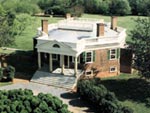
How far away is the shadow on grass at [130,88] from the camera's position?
123 ft

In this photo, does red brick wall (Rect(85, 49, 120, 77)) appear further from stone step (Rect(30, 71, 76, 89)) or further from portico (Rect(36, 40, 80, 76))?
stone step (Rect(30, 71, 76, 89))

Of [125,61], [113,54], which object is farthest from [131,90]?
[125,61]

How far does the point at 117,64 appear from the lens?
4447cm

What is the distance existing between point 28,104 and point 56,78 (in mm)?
11340

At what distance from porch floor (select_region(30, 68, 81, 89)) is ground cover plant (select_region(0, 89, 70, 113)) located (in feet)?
28.2

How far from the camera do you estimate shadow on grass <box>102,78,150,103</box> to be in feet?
123

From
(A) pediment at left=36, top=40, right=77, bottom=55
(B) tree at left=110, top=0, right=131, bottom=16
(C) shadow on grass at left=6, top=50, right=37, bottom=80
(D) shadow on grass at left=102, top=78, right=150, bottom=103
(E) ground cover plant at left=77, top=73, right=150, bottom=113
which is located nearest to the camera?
(E) ground cover plant at left=77, top=73, right=150, bottom=113

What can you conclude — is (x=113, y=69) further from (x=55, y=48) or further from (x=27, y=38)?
(x=27, y=38)

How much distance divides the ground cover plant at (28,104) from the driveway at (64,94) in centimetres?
397

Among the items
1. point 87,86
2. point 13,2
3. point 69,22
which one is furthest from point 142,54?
point 13,2

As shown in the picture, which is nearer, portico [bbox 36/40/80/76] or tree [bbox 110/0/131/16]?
portico [bbox 36/40/80/76]

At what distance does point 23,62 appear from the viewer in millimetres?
48000

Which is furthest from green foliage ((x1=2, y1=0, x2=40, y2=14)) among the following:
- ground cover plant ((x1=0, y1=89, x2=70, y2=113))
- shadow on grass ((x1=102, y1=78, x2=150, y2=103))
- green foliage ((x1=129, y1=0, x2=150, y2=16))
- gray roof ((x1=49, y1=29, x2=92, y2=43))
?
ground cover plant ((x1=0, y1=89, x2=70, y2=113))

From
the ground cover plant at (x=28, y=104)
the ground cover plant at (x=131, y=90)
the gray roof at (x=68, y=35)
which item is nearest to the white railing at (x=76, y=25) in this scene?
the gray roof at (x=68, y=35)
